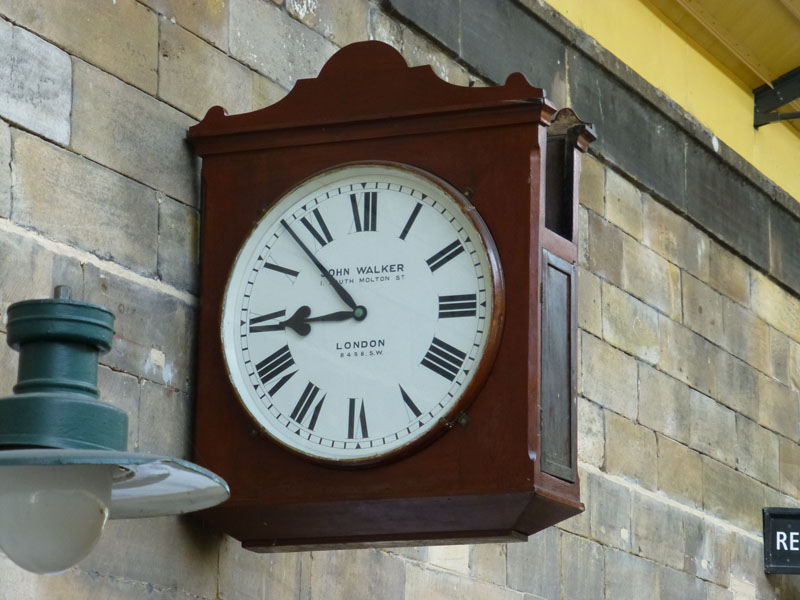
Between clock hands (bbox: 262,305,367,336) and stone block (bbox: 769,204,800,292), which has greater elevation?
stone block (bbox: 769,204,800,292)

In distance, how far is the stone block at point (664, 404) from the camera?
5.75 metres

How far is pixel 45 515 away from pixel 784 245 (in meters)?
5.14

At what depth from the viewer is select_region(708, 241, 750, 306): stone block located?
6438 millimetres

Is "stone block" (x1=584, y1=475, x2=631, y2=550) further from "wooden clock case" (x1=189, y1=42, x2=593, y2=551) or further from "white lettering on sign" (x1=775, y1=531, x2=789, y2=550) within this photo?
"wooden clock case" (x1=189, y1=42, x2=593, y2=551)

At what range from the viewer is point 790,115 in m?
7.00

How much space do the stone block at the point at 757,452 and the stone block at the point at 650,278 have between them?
61 cm

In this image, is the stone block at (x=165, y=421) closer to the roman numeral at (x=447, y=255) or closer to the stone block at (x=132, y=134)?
the stone block at (x=132, y=134)

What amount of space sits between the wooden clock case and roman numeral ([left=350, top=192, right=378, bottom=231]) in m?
0.08

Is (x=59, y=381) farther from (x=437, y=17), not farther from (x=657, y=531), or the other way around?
(x=657, y=531)

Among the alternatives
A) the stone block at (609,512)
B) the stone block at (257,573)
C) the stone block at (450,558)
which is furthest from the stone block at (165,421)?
the stone block at (609,512)

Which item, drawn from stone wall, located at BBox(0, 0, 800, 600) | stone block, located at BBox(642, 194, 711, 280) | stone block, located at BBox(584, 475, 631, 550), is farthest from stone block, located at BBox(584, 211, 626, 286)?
stone block, located at BBox(584, 475, 631, 550)

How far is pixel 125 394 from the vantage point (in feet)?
11.4

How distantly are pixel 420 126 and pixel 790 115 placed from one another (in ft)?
12.4

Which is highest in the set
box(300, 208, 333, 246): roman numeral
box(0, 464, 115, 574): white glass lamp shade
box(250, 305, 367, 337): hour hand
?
box(300, 208, 333, 246): roman numeral
